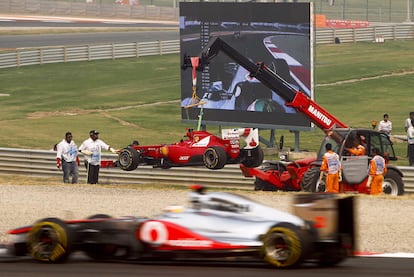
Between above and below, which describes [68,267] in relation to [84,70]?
below

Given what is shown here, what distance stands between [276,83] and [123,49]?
32.8 metres

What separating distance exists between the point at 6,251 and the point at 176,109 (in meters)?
27.1

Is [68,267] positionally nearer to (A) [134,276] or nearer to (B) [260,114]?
(A) [134,276]

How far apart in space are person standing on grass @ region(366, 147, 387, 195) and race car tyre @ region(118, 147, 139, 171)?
5.68 m

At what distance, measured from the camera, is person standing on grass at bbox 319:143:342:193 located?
21.6 meters

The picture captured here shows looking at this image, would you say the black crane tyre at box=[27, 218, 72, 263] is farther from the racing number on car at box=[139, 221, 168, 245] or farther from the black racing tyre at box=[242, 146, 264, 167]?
the black racing tyre at box=[242, 146, 264, 167]

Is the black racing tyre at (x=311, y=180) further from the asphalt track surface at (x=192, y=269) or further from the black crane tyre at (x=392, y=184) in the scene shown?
the asphalt track surface at (x=192, y=269)

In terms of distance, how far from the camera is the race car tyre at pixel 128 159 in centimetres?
2378

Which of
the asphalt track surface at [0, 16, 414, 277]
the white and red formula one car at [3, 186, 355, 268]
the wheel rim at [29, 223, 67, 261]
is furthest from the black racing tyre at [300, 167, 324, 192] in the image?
the wheel rim at [29, 223, 67, 261]

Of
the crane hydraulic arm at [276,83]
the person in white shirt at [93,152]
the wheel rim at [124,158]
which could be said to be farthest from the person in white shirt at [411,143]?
the person in white shirt at [93,152]

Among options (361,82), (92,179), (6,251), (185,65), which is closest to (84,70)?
(361,82)

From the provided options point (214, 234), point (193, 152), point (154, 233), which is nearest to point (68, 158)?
point (193, 152)

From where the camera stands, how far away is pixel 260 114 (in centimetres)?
2811

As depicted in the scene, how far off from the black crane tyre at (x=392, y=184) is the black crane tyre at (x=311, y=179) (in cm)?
156
